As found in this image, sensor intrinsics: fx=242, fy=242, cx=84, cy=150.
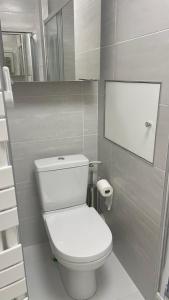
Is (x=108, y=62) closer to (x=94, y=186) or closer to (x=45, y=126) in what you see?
(x=45, y=126)

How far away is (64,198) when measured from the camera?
1.69 metres

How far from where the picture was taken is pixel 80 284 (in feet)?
4.87

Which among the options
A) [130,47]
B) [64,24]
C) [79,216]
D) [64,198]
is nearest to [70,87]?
[64,24]

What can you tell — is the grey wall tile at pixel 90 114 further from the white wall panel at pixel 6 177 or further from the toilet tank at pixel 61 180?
the white wall panel at pixel 6 177

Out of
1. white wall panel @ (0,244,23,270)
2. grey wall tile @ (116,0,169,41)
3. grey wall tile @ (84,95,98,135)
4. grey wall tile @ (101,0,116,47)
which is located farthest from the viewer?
grey wall tile @ (84,95,98,135)

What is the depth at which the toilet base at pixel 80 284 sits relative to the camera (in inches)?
57.8

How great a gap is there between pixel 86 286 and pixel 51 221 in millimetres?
450

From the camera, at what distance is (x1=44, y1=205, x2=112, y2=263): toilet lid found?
51.0 inches

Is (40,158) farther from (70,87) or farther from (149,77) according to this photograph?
(149,77)

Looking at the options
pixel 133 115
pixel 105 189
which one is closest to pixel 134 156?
pixel 133 115

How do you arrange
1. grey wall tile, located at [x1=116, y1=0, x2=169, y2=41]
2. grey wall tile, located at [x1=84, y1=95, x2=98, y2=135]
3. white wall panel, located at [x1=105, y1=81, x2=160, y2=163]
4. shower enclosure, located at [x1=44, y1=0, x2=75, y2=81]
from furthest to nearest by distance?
grey wall tile, located at [x1=84, y1=95, x2=98, y2=135] < shower enclosure, located at [x1=44, y1=0, x2=75, y2=81] < white wall panel, located at [x1=105, y1=81, x2=160, y2=163] < grey wall tile, located at [x1=116, y1=0, x2=169, y2=41]

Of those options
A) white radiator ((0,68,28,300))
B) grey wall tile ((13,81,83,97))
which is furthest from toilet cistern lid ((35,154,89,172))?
white radiator ((0,68,28,300))

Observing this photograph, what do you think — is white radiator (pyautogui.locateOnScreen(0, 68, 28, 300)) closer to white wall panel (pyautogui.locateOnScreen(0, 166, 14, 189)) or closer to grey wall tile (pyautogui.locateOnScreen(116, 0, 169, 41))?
white wall panel (pyautogui.locateOnScreen(0, 166, 14, 189))

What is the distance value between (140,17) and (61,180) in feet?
3.49
